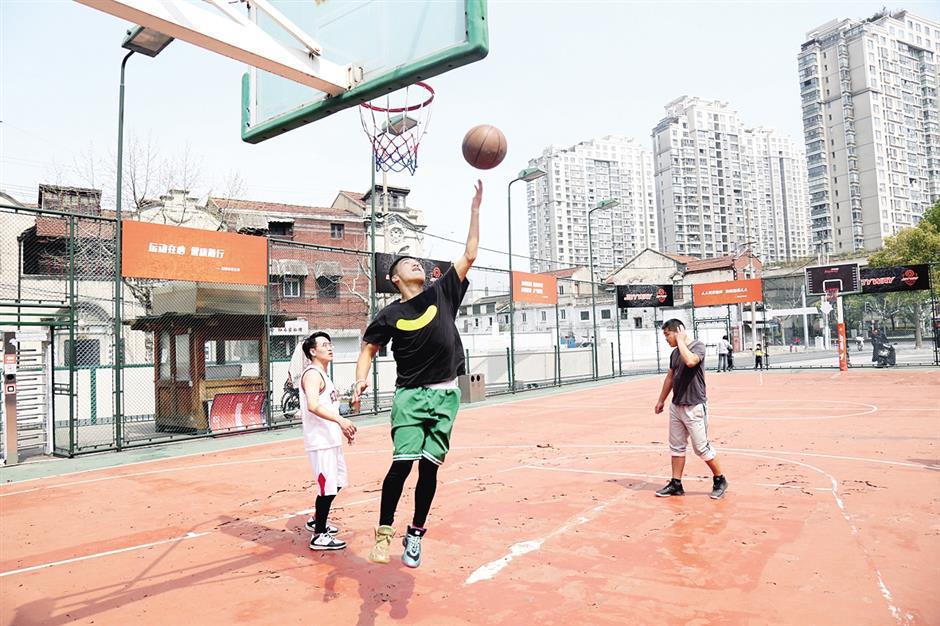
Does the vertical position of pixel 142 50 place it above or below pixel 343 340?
above

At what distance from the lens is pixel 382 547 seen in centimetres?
381

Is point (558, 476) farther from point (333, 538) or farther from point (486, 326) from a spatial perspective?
point (486, 326)

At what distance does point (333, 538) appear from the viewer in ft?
18.9

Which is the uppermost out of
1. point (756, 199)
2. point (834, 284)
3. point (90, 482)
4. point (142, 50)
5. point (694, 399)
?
point (756, 199)

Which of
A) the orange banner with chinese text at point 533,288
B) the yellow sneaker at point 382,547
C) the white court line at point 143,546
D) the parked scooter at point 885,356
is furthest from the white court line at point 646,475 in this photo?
the parked scooter at point 885,356

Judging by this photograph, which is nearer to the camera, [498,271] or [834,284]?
[498,271]

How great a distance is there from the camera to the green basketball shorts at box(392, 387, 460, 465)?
4.07 meters

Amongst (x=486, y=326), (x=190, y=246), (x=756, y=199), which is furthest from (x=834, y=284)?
(x=756, y=199)

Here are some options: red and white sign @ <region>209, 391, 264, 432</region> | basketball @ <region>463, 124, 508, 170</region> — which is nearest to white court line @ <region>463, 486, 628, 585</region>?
basketball @ <region>463, 124, 508, 170</region>

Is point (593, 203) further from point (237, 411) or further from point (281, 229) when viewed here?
point (237, 411)

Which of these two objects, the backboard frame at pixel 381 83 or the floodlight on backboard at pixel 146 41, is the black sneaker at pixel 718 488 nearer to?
the backboard frame at pixel 381 83

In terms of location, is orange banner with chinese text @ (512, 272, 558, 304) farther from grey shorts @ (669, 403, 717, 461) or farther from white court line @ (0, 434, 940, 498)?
grey shorts @ (669, 403, 717, 461)

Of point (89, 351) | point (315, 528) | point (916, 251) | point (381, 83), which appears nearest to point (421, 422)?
point (315, 528)

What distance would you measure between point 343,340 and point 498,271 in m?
21.1
